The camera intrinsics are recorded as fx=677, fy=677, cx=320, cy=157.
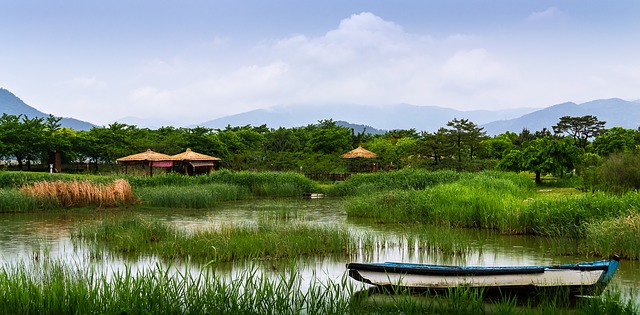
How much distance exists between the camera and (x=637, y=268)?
10531 millimetres

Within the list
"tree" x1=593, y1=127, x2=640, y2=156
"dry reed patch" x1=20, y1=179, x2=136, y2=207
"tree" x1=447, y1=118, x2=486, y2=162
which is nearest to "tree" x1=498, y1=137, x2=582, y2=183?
"tree" x1=447, y1=118, x2=486, y2=162

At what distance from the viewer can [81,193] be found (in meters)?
20.8

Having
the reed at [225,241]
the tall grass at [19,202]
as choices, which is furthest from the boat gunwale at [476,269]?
the tall grass at [19,202]

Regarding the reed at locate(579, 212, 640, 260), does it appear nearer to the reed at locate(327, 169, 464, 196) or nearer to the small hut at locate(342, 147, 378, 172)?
the reed at locate(327, 169, 464, 196)

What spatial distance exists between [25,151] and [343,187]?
16.9 metres

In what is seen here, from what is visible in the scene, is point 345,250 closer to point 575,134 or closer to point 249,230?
point 249,230

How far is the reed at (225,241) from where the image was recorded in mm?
11523

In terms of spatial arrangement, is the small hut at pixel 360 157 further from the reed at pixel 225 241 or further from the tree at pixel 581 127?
the reed at pixel 225 241

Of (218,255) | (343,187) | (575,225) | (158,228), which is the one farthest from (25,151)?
(575,225)

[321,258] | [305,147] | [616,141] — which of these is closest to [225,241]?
[321,258]

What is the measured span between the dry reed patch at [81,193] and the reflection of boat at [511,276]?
14.5 metres

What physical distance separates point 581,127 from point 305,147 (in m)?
20.8

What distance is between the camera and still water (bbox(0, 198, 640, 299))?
1109 cm

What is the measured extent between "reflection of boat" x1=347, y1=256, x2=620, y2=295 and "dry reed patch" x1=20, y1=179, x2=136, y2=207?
14540 millimetres
